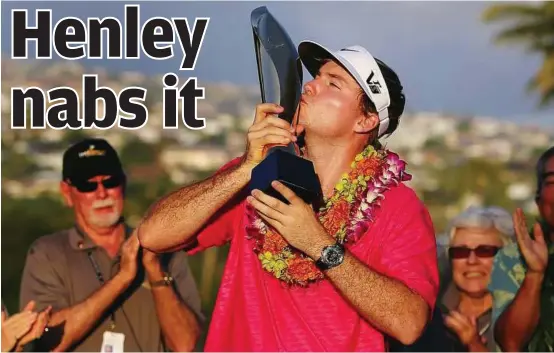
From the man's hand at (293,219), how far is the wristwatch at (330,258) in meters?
0.02

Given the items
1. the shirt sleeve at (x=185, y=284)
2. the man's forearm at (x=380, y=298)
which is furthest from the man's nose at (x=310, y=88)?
the shirt sleeve at (x=185, y=284)

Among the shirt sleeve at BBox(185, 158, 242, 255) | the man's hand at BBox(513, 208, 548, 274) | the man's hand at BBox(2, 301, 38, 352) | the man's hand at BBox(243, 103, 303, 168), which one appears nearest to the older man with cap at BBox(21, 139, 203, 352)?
the man's hand at BBox(2, 301, 38, 352)

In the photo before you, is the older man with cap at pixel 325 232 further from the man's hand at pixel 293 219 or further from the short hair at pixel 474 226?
the short hair at pixel 474 226

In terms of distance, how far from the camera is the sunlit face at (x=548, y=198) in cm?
511

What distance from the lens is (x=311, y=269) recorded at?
3260mm

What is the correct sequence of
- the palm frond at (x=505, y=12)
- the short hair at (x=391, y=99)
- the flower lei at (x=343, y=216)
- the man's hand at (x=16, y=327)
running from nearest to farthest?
the flower lei at (x=343, y=216) → the short hair at (x=391, y=99) → the man's hand at (x=16, y=327) → the palm frond at (x=505, y=12)

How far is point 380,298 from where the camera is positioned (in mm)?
2959

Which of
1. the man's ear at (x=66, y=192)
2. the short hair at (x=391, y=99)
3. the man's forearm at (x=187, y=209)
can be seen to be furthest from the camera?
the man's ear at (x=66, y=192)

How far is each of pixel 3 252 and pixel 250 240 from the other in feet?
8.27

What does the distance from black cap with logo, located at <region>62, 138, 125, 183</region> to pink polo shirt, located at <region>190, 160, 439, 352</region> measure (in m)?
1.94

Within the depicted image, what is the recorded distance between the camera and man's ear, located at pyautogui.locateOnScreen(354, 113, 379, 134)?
11.2 feet

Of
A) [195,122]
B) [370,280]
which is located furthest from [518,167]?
[370,280]

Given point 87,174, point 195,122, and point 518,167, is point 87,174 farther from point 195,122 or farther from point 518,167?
point 518,167

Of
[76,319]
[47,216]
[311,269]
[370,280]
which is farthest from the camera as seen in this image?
[47,216]
